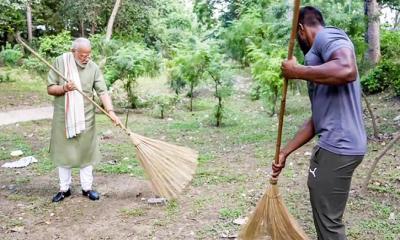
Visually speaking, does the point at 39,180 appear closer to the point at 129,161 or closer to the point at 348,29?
the point at 129,161

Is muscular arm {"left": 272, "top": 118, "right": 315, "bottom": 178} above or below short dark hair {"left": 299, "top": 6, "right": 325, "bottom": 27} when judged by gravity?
below

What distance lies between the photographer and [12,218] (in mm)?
4168

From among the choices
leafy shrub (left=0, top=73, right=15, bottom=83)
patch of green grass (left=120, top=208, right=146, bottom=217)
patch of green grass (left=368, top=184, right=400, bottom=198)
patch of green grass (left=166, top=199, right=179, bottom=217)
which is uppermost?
leafy shrub (left=0, top=73, right=15, bottom=83)

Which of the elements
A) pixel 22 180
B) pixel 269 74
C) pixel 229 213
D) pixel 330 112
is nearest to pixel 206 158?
pixel 229 213

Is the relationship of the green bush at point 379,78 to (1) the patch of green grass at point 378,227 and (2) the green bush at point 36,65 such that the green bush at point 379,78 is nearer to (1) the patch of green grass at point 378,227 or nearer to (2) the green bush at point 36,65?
(1) the patch of green grass at point 378,227

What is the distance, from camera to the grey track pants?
2.42m

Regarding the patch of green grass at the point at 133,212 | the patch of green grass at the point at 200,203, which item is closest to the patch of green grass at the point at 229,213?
the patch of green grass at the point at 200,203

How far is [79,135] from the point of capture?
4410 mm

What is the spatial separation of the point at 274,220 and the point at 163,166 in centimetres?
139

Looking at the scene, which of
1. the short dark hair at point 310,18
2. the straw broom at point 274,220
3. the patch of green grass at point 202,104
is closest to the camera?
the short dark hair at point 310,18

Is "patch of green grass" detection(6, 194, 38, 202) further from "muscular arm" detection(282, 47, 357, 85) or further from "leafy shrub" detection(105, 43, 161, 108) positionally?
"leafy shrub" detection(105, 43, 161, 108)

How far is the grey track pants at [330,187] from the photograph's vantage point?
95.2 inches

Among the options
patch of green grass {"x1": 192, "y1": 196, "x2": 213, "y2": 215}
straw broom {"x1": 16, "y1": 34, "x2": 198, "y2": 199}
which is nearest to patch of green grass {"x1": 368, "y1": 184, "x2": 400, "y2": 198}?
patch of green grass {"x1": 192, "y1": 196, "x2": 213, "y2": 215}

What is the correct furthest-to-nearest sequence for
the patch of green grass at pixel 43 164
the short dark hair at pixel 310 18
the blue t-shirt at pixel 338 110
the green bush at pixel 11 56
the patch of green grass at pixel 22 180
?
the green bush at pixel 11 56 → the patch of green grass at pixel 43 164 → the patch of green grass at pixel 22 180 → the short dark hair at pixel 310 18 → the blue t-shirt at pixel 338 110
